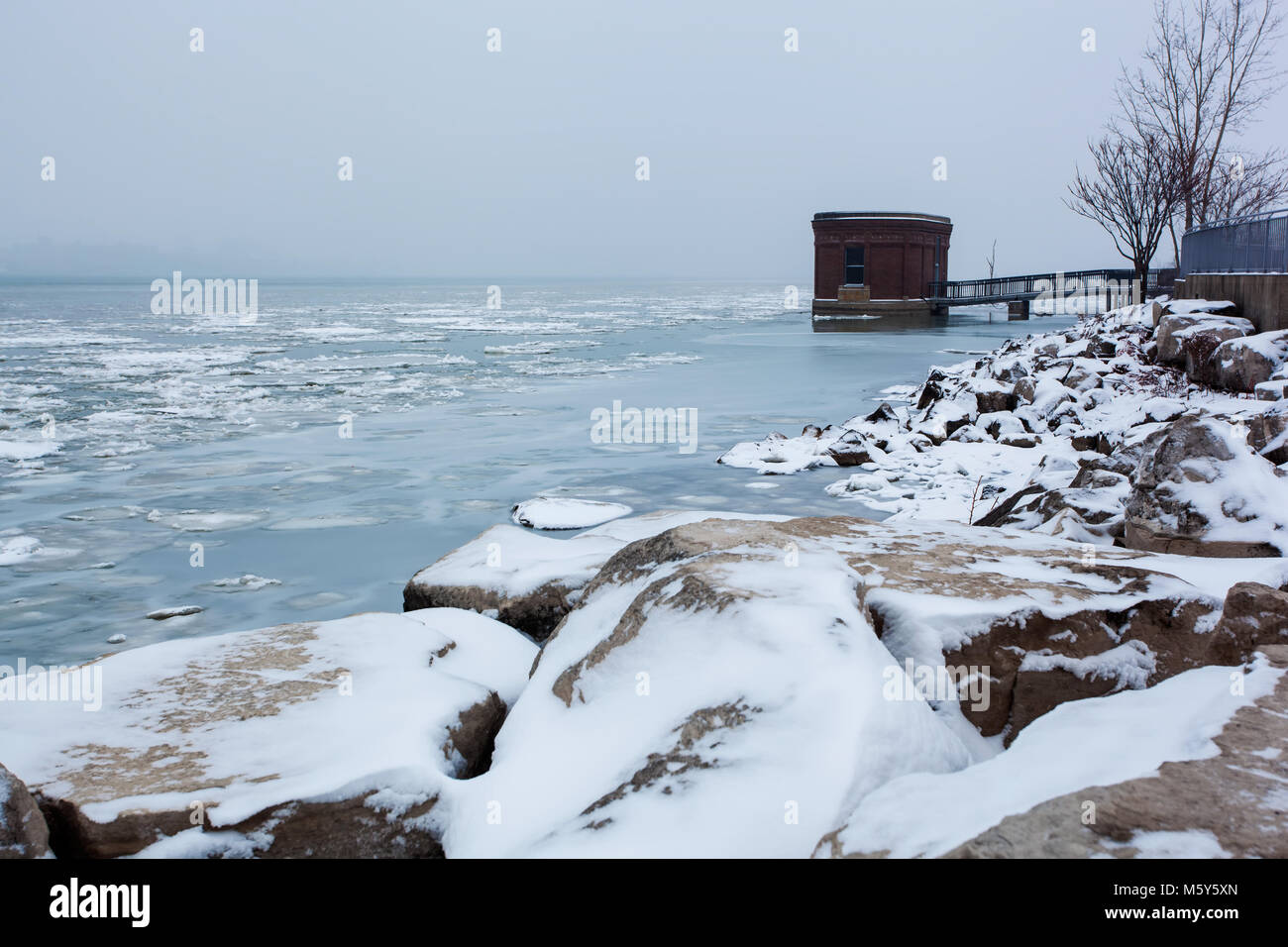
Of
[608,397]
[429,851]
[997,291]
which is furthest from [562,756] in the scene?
[997,291]

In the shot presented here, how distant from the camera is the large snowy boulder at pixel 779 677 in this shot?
108 inches

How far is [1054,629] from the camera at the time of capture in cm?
373

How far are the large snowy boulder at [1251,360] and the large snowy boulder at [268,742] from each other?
10912 mm

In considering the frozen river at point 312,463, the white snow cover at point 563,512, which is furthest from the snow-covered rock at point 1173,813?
the white snow cover at point 563,512

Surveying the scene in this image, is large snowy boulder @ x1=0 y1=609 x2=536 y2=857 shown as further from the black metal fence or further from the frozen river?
the black metal fence

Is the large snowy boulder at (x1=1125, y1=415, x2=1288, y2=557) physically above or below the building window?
below

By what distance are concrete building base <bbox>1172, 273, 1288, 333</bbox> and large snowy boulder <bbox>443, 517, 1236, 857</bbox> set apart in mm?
10650

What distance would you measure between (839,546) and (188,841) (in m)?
3.02

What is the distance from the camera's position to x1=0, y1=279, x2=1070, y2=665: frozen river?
7.32 metres

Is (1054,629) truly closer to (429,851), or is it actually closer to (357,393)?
(429,851)

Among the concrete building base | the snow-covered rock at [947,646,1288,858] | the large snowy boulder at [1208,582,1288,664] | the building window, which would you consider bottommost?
the snow-covered rock at [947,646,1288,858]

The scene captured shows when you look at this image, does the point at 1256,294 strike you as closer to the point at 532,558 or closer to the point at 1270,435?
the point at 1270,435

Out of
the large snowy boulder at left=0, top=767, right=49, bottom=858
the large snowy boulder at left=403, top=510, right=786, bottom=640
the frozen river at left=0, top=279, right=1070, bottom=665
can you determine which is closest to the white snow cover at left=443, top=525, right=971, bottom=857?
the large snowy boulder at left=0, top=767, right=49, bottom=858

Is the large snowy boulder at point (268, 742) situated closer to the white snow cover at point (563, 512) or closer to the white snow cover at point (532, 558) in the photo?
the white snow cover at point (532, 558)
